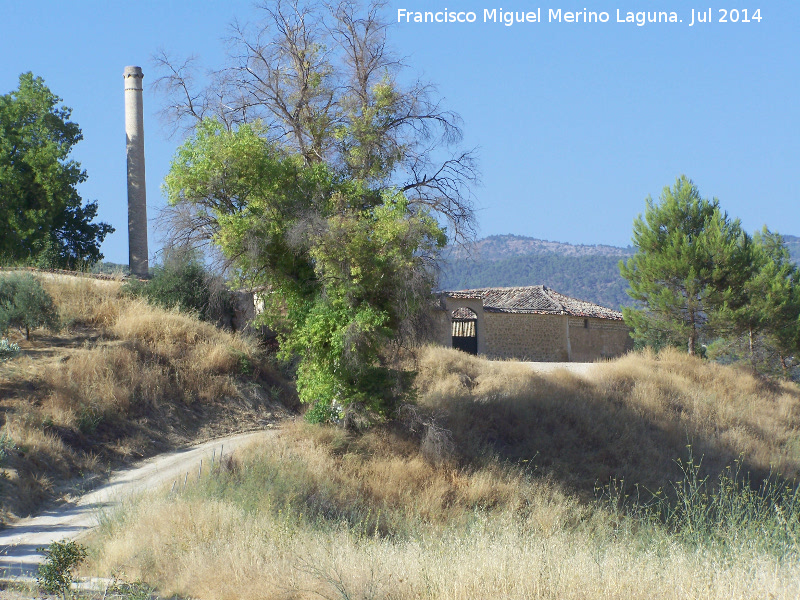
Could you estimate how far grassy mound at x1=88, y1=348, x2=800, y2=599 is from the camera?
21.0ft

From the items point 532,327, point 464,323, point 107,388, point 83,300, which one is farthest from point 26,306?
point 464,323

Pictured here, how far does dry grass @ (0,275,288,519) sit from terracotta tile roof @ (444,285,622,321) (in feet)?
48.9

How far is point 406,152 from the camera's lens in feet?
59.3

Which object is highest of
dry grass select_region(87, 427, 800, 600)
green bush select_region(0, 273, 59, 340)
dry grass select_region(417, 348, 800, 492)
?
green bush select_region(0, 273, 59, 340)

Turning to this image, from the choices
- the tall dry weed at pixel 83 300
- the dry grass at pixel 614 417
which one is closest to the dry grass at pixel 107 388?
the tall dry weed at pixel 83 300

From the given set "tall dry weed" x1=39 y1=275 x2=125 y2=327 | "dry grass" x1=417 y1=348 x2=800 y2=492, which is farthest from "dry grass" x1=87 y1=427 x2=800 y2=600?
"tall dry weed" x1=39 y1=275 x2=125 y2=327

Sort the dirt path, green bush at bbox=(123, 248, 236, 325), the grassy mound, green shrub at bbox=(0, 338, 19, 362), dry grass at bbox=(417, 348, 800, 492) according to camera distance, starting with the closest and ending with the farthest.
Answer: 1. the grassy mound
2. the dirt path
3. green shrub at bbox=(0, 338, 19, 362)
4. dry grass at bbox=(417, 348, 800, 492)
5. green bush at bbox=(123, 248, 236, 325)

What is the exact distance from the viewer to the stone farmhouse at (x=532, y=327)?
32938 mm

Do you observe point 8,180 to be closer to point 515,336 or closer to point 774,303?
point 515,336

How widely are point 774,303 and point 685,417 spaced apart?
34.2ft

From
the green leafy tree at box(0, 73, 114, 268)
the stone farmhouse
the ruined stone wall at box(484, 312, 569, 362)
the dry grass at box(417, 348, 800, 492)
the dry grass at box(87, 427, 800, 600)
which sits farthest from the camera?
the ruined stone wall at box(484, 312, 569, 362)

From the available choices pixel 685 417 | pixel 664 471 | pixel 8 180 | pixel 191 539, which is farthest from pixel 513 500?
pixel 8 180

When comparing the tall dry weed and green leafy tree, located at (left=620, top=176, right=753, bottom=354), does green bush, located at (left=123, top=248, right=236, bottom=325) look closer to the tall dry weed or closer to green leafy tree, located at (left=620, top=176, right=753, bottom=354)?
the tall dry weed

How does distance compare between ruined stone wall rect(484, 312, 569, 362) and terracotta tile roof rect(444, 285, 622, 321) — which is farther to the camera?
terracotta tile roof rect(444, 285, 622, 321)
